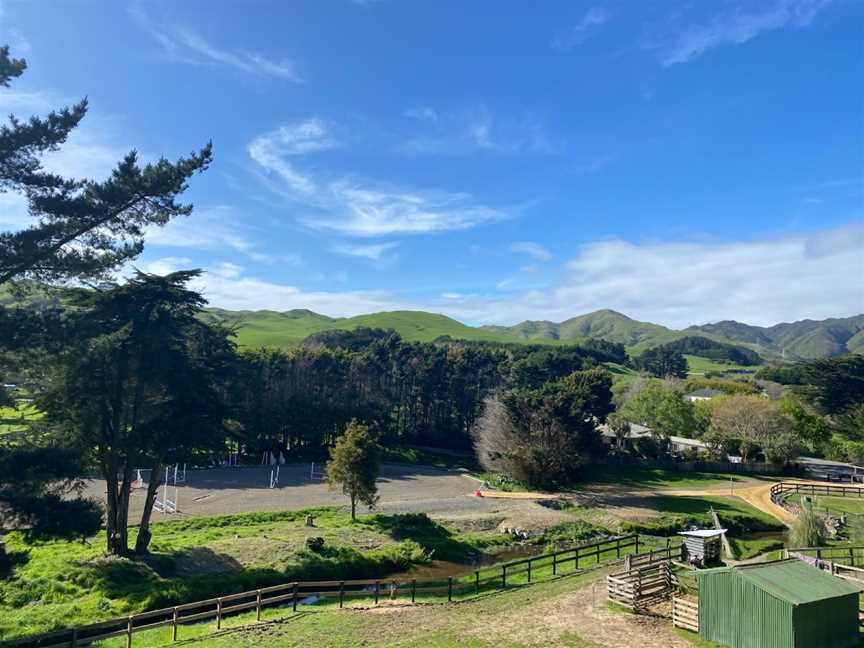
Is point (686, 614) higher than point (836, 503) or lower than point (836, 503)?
higher

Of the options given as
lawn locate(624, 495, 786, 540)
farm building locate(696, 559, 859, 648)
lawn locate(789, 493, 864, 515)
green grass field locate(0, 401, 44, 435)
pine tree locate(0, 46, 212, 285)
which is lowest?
lawn locate(624, 495, 786, 540)

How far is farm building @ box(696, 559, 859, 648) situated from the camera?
46.1 ft

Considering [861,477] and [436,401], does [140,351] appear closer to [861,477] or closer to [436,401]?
[436,401]

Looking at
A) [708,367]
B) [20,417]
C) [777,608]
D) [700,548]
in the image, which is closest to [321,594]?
[20,417]

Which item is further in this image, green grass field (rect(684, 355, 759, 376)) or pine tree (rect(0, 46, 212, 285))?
green grass field (rect(684, 355, 759, 376))

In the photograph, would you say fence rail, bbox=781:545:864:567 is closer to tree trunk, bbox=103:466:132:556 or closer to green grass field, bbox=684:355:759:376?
tree trunk, bbox=103:466:132:556

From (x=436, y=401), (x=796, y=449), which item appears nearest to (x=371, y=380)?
(x=436, y=401)

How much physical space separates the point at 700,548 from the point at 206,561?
2134cm

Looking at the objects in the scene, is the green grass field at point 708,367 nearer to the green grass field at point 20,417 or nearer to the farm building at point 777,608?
the farm building at point 777,608

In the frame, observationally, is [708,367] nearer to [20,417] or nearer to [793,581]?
[793,581]

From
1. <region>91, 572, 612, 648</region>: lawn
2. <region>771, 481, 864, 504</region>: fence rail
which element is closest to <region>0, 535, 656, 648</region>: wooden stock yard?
<region>91, 572, 612, 648</region>: lawn

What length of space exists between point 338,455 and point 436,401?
139ft

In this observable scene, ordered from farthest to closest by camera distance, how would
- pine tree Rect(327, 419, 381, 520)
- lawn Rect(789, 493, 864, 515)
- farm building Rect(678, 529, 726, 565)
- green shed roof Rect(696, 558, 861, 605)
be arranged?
lawn Rect(789, 493, 864, 515)
pine tree Rect(327, 419, 381, 520)
farm building Rect(678, 529, 726, 565)
green shed roof Rect(696, 558, 861, 605)

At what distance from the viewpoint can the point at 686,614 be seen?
54.5 ft
